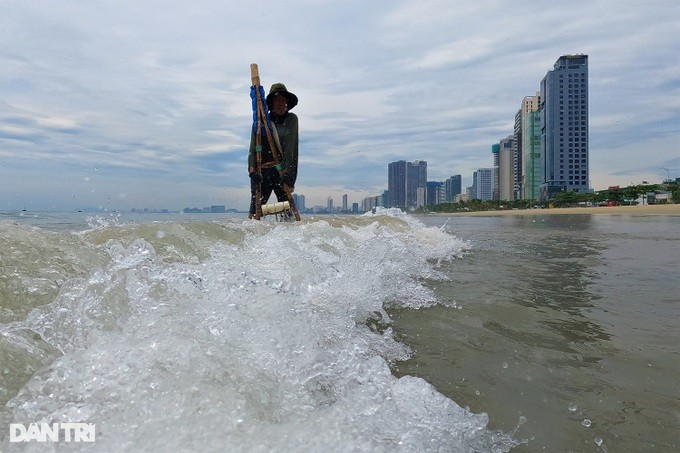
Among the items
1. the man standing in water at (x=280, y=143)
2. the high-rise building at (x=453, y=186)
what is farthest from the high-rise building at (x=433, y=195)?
the man standing in water at (x=280, y=143)

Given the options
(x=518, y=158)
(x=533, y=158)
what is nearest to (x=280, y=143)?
(x=533, y=158)

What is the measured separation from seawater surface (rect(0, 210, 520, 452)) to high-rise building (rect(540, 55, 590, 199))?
98.2 metres

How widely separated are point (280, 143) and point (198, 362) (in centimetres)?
545

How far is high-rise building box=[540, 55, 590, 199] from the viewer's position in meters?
85.1

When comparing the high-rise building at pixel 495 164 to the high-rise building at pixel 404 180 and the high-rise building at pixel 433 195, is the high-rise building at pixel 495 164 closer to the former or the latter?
the high-rise building at pixel 433 195

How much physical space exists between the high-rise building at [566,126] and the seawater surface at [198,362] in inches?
3865

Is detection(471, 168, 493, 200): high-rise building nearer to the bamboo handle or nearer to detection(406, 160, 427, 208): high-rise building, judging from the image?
detection(406, 160, 427, 208): high-rise building

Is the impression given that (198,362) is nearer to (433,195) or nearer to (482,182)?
(433,195)

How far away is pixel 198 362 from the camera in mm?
1465

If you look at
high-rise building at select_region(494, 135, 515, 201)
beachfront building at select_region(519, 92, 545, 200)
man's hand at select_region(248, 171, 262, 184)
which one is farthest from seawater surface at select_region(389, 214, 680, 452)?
high-rise building at select_region(494, 135, 515, 201)

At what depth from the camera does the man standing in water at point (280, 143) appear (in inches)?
256

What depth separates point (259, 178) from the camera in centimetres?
661

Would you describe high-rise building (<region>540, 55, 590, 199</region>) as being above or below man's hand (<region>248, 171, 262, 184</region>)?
above

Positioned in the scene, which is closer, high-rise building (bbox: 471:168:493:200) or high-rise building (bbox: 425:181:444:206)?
high-rise building (bbox: 425:181:444:206)
